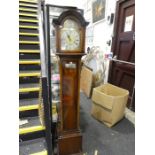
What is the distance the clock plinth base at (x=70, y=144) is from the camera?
62.2 inches

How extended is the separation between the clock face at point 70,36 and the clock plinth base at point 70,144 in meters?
0.98

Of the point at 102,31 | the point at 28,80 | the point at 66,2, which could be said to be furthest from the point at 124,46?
the point at 66,2

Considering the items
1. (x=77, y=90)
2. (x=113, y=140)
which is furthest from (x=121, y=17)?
(x=113, y=140)

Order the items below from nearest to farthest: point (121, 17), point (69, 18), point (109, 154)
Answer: point (69, 18) < point (109, 154) < point (121, 17)

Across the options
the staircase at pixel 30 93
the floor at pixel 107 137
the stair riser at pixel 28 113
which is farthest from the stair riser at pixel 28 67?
the floor at pixel 107 137

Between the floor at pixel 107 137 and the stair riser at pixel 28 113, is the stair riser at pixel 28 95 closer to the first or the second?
the stair riser at pixel 28 113

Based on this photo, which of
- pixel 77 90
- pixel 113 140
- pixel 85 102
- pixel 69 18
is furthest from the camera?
pixel 85 102

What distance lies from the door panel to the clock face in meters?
1.28

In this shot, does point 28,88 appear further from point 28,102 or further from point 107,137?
point 107,137

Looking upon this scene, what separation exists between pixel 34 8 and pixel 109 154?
2865 millimetres

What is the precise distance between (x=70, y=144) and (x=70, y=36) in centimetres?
122

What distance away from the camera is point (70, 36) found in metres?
1.38
